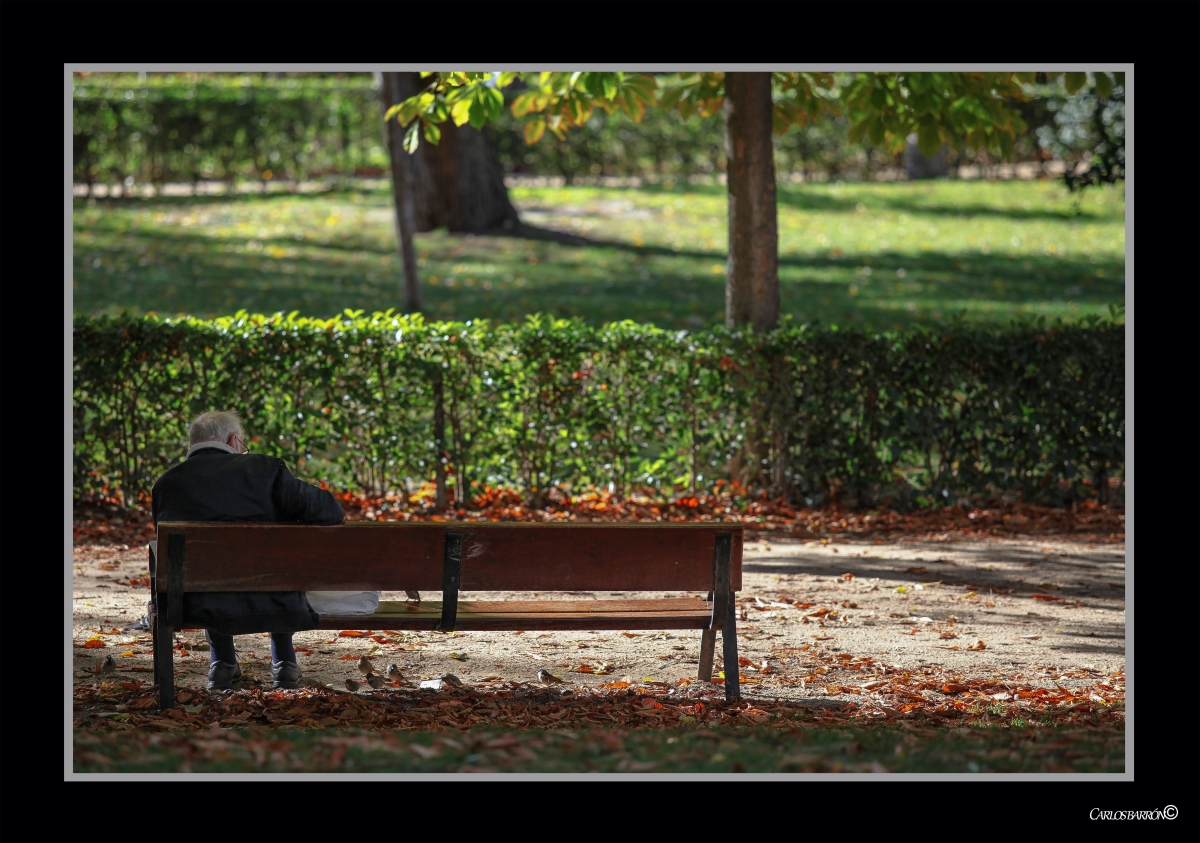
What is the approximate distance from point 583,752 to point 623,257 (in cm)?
1403

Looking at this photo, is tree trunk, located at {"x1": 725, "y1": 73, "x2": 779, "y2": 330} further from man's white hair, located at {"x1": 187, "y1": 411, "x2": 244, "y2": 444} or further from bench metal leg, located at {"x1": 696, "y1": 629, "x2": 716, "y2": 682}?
man's white hair, located at {"x1": 187, "y1": 411, "x2": 244, "y2": 444}

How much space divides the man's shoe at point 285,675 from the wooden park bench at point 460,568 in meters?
0.49

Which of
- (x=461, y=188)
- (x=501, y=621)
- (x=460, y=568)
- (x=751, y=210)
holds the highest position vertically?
(x=461, y=188)

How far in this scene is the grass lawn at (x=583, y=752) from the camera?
12.9 ft

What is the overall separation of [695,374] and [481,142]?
411 inches

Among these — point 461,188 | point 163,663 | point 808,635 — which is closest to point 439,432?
point 808,635

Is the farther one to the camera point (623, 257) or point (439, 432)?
point (623, 257)

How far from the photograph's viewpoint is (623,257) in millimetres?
17703

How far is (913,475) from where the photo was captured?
9492mm

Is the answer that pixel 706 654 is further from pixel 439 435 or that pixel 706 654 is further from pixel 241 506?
pixel 439 435

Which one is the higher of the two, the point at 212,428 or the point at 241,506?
the point at 212,428

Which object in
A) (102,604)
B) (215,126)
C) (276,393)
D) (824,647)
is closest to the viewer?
(824,647)

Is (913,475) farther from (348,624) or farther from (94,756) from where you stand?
(94,756)

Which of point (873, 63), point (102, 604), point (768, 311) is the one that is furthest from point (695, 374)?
point (873, 63)
